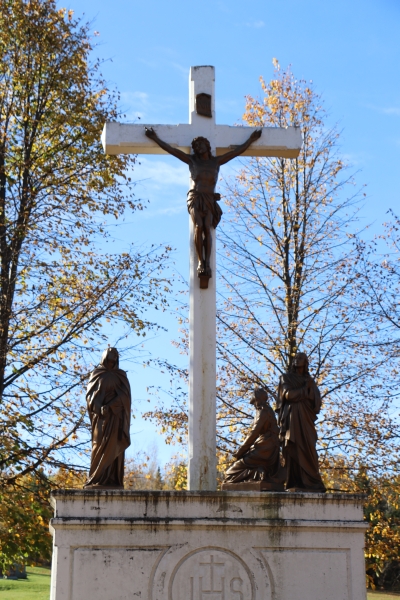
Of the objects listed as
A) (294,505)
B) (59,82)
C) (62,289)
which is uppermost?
(59,82)

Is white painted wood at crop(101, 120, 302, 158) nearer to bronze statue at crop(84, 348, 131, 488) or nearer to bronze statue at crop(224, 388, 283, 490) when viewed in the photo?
bronze statue at crop(84, 348, 131, 488)

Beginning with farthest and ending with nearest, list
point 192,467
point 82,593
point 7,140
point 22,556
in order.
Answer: point 7,140, point 22,556, point 192,467, point 82,593

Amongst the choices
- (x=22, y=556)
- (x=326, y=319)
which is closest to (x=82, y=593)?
(x=22, y=556)

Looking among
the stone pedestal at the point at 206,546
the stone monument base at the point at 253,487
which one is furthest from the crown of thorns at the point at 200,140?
the stone pedestal at the point at 206,546

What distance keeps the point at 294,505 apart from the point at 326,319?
7131 mm

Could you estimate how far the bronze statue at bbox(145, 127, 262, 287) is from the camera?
28.3ft

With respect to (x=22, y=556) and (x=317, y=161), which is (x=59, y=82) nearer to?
(x=317, y=161)

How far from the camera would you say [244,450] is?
7.89m

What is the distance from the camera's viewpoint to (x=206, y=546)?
7105 mm

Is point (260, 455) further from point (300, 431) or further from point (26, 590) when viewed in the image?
point (26, 590)

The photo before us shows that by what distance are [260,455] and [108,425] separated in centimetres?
146

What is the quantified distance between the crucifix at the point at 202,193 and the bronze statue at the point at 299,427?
27.2 inches

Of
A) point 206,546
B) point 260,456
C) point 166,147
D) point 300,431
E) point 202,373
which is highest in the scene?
point 166,147

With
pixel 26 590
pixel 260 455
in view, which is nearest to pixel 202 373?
pixel 260 455
